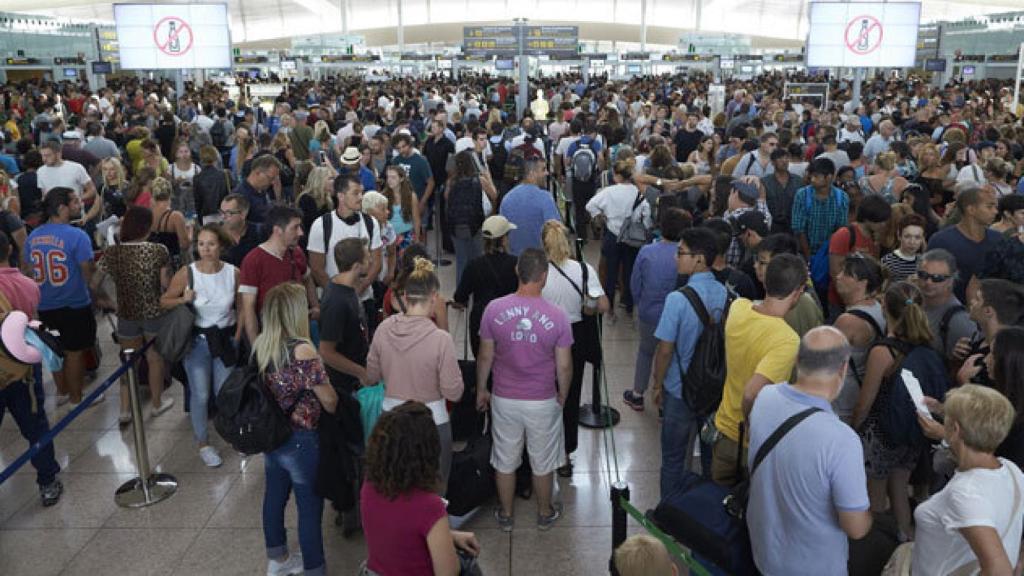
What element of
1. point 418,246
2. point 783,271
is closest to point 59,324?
point 418,246

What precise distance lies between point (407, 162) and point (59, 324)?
165 inches

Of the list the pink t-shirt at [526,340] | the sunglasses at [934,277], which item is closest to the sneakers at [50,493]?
the pink t-shirt at [526,340]

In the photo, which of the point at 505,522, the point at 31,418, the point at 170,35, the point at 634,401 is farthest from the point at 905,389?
the point at 170,35

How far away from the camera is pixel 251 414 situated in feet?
12.3

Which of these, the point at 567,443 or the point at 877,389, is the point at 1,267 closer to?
the point at 567,443

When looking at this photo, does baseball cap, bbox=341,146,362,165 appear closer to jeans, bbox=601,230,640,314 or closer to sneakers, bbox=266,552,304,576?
jeans, bbox=601,230,640,314

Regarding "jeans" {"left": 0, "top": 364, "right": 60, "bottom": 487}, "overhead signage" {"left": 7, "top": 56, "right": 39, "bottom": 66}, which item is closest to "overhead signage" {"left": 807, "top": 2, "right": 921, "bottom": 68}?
"jeans" {"left": 0, "top": 364, "right": 60, "bottom": 487}

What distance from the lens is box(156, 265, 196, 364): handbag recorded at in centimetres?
525

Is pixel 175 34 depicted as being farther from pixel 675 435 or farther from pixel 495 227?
pixel 675 435

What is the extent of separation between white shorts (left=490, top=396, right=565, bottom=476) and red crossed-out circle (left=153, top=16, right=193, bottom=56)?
49.6ft

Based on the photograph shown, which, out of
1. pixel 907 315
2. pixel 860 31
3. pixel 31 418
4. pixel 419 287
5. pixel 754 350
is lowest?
pixel 31 418

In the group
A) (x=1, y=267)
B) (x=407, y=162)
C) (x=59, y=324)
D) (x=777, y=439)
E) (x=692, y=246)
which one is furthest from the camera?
(x=407, y=162)

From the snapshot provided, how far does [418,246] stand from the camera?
528cm

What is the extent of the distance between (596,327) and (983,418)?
278cm
